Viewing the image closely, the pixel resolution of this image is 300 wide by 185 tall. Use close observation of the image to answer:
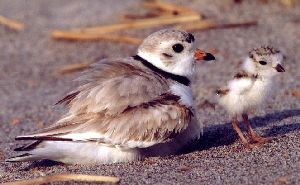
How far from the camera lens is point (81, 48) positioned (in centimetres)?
686

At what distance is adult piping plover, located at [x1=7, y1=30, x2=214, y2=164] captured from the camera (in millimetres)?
3637

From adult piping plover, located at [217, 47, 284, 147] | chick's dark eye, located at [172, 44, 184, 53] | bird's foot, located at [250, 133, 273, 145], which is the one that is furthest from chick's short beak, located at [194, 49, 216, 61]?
bird's foot, located at [250, 133, 273, 145]

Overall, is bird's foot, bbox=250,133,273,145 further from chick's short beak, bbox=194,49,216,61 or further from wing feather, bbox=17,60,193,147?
chick's short beak, bbox=194,49,216,61

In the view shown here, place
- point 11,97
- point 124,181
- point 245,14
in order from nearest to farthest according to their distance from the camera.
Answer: point 124,181 < point 11,97 < point 245,14

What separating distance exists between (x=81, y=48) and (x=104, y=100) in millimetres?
3245

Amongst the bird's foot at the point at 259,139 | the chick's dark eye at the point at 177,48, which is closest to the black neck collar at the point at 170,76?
the chick's dark eye at the point at 177,48

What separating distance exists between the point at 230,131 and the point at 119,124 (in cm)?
92

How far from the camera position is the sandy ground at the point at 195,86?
11.2 ft

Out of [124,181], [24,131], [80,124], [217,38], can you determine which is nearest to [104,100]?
[80,124]

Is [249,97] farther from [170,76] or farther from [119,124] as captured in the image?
[119,124]

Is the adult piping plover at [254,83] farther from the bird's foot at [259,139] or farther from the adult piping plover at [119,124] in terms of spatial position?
the adult piping plover at [119,124]

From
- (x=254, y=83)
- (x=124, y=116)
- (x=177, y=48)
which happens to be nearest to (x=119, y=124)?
(x=124, y=116)

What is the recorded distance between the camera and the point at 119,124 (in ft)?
12.0

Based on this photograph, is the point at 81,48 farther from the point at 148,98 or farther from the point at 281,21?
the point at 148,98
